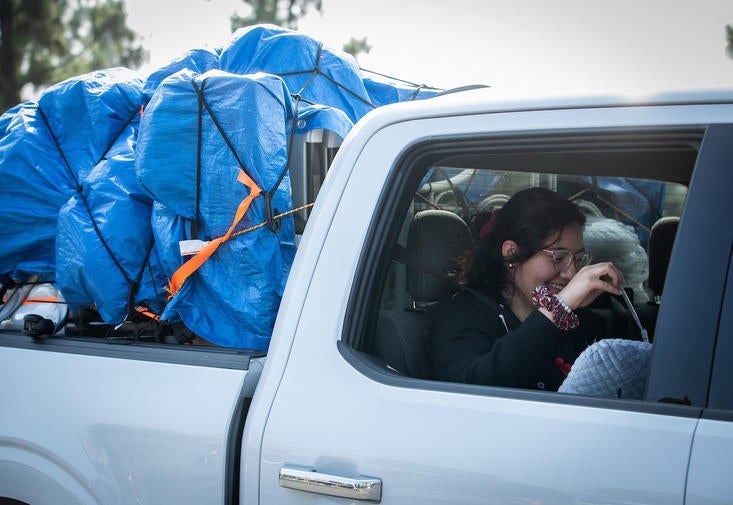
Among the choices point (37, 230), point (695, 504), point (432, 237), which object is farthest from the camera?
point (37, 230)

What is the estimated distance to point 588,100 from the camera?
160 centimetres

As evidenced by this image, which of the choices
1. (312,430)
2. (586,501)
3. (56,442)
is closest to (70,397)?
(56,442)

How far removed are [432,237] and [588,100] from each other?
824 millimetres

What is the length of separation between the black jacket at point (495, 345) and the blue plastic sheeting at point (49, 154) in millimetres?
1423

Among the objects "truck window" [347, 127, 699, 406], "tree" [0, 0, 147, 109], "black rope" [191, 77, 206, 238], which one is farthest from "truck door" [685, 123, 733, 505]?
"tree" [0, 0, 147, 109]

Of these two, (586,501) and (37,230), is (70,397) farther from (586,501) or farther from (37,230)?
(586,501)

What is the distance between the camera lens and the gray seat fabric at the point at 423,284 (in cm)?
201

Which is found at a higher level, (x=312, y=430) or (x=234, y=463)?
(x=312, y=430)

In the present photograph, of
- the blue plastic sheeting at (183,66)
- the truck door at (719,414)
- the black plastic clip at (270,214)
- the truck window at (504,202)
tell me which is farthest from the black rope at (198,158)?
the truck door at (719,414)

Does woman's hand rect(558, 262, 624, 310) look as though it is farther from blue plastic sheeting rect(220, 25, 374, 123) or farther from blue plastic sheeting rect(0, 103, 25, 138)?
blue plastic sheeting rect(0, 103, 25, 138)

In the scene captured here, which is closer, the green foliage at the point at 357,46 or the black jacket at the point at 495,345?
the black jacket at the point at 495,345

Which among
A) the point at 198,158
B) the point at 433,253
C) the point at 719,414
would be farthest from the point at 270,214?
the point at 719,414

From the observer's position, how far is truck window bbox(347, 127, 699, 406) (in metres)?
1.83

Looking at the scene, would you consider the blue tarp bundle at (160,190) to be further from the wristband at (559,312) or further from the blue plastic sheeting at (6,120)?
the wristband at (559,312)
